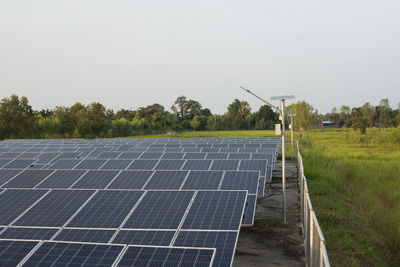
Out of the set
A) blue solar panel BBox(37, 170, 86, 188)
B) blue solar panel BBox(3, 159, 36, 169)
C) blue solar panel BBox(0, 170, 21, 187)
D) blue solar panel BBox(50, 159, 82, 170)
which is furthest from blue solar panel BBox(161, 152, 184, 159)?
blue solar panel BBox(0, 170, 21, 187)

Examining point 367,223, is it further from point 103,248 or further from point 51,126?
point 51,126

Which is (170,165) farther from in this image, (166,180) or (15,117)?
(15,117)

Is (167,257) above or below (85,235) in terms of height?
above

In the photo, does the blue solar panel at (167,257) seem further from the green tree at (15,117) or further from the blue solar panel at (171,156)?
the green tree at (15,117)

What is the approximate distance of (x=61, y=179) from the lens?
38.0 ft

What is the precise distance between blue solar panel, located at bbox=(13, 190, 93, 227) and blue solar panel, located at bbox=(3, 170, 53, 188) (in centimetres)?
196

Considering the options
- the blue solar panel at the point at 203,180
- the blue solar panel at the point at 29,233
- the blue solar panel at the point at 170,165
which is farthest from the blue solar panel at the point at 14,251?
the blue solar panel at the point at 170,165

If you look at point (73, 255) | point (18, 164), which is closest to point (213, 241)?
point (73, 255)

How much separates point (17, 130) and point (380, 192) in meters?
54.8

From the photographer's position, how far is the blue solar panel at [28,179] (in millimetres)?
11094

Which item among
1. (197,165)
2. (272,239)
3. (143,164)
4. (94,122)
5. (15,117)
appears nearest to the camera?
(272,239)

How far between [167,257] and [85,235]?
8.67ft

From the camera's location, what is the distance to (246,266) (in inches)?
393

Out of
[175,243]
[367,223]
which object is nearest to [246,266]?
[175,243]
